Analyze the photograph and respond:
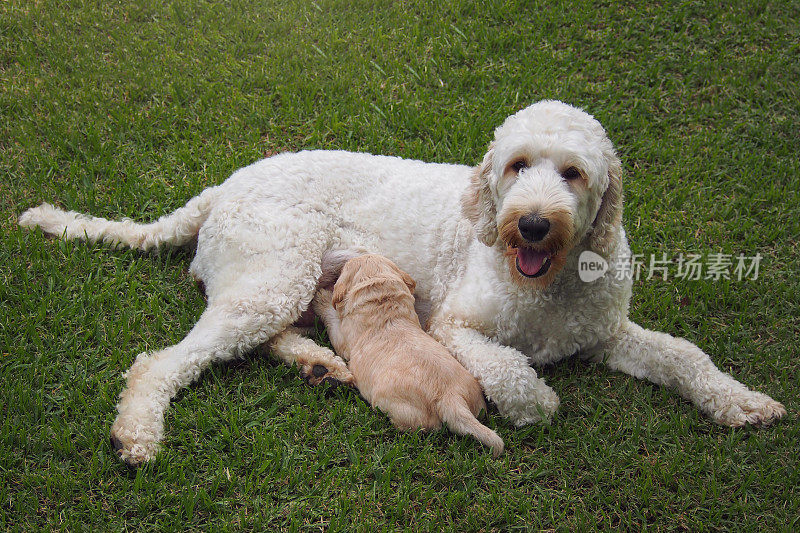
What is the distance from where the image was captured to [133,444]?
11.1ft

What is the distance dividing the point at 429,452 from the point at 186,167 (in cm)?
320

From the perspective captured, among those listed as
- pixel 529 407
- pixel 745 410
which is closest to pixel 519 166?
pixel 529 407

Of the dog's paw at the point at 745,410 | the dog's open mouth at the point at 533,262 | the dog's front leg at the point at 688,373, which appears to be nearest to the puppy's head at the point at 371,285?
the dog's open mouth at the point at 533,262

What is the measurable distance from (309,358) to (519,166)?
60.7 inches

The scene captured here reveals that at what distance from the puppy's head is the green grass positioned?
53 centimetres

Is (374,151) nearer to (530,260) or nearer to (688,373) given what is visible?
(530,260)

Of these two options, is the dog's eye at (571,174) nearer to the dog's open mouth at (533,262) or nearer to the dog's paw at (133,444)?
the dog's open mouth at (533,262)

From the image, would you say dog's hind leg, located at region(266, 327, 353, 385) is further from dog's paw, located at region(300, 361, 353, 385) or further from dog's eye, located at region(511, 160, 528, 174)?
dog's eye, located at region(511, 160, 528, 174)

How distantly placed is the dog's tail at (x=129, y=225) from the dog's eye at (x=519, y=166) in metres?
1.92

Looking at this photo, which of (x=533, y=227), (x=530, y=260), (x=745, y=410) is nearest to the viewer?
(x=533, y=227)

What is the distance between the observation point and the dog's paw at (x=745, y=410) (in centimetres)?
A: 368

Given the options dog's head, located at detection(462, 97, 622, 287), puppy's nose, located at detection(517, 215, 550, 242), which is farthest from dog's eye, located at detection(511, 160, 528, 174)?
puppy's nose, located at detection(517, 215, 550, 242)

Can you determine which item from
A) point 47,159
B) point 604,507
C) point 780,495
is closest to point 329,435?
point 604,507

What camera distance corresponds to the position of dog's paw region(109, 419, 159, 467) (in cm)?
336
